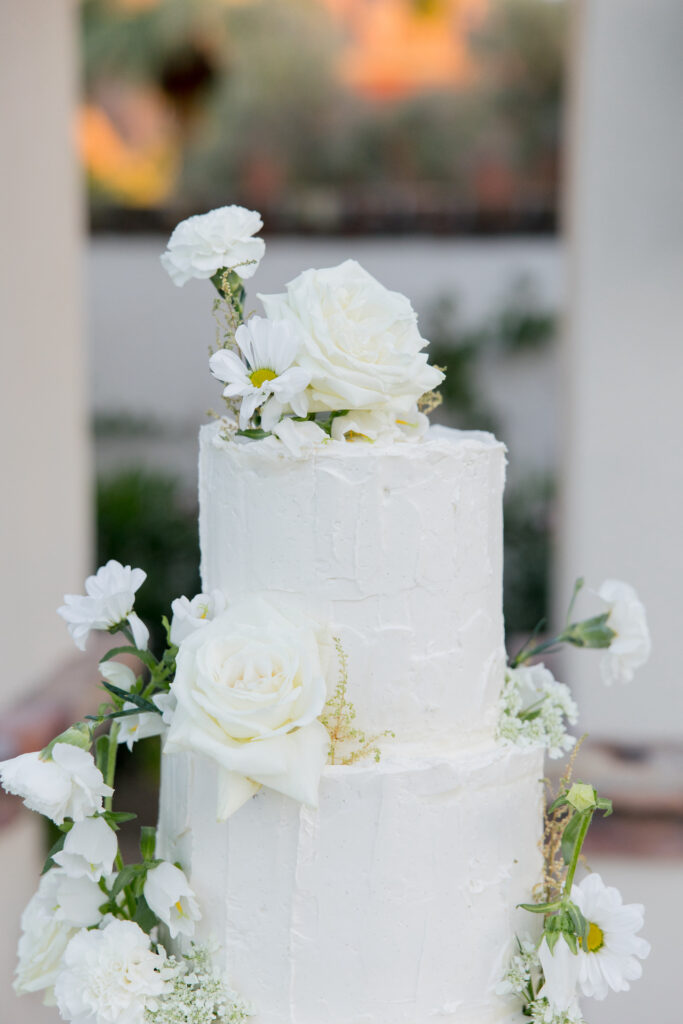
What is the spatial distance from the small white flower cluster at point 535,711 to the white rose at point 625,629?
0.08 m

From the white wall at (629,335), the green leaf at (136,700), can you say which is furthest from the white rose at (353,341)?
the white wall at (629,335)

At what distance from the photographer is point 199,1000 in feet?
3.46

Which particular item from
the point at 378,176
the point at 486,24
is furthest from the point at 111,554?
the point at 486,24

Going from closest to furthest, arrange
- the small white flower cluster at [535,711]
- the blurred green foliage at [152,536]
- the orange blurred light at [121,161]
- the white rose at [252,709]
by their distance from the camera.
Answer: the white rose at [252,709]
the small white flower cluster at [535,711]
the blurred green foliage at [152,536]
the orange blurred light at [121,161]

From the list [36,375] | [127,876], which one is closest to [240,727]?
[127,876]

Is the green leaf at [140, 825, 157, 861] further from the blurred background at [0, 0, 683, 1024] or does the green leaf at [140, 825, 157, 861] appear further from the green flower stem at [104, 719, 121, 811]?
the blurred background at [0, 0, 683, 1024]

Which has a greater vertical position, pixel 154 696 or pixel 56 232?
pixel 56 232

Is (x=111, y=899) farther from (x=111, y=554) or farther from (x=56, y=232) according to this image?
(x=111, y=554)

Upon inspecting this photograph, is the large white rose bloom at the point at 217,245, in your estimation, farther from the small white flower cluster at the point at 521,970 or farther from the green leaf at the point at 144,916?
the small white flower cluster at the point at 521,970

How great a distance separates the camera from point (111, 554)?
464 centimetres

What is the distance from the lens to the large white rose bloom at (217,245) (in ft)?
3.51

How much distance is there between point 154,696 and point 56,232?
7.76ft

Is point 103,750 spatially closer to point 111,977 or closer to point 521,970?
point 111,977

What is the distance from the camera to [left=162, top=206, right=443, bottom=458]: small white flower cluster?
1.01 m
